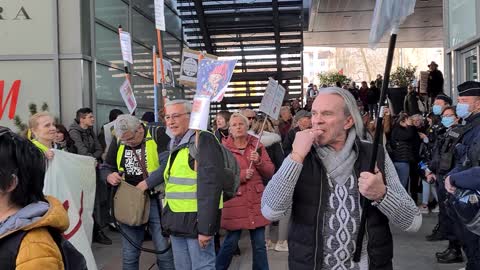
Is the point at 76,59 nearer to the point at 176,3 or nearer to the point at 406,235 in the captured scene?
the point at 406,235

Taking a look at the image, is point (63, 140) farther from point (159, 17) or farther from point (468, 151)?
point (468, 151)

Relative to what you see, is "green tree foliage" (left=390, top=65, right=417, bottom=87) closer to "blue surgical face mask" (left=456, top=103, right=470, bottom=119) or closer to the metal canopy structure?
the metal canopy structure

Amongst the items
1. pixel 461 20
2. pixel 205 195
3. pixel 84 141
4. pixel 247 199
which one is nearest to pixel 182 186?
pixel 205 195

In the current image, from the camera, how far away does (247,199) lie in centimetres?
566

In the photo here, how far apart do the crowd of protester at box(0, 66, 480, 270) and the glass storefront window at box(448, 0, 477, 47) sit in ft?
7.57

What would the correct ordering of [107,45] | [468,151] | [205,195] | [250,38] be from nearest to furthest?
[205,195] → [468,151] → [107,45] → [250,38]

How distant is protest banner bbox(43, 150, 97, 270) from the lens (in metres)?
4.99

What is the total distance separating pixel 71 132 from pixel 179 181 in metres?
4.33

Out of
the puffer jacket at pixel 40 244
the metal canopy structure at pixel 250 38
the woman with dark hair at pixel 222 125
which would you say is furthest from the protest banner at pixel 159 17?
the metal canopy structure at pixel 250 38

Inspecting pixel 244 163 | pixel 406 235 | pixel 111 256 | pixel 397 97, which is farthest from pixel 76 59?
pixel 397 97

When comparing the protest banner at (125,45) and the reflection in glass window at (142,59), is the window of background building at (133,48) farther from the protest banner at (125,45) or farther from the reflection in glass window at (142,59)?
the protest banner at (125,45)

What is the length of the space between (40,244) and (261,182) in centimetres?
419

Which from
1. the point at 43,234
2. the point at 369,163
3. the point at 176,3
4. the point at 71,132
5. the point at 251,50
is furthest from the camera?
the point at 251,50

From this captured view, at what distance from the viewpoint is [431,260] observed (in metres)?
6.93
